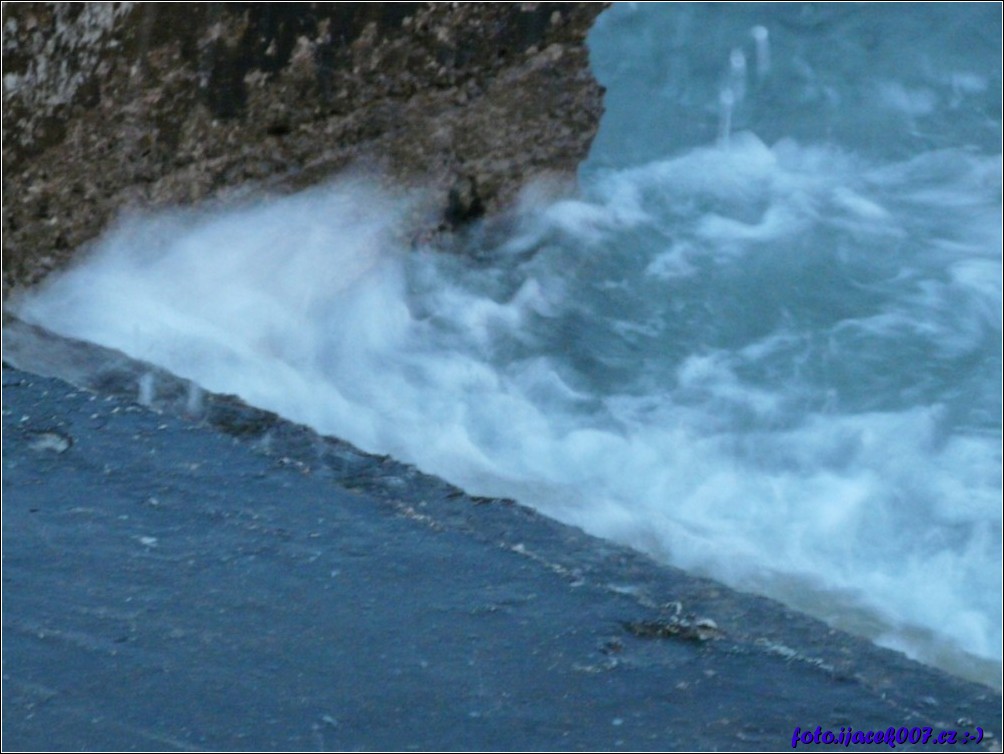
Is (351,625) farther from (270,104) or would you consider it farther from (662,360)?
(662,360)

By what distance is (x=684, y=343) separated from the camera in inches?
169

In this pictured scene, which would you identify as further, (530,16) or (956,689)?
(530,16)

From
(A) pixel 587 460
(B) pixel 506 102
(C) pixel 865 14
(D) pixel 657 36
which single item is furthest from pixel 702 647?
(C) pixel 865 14

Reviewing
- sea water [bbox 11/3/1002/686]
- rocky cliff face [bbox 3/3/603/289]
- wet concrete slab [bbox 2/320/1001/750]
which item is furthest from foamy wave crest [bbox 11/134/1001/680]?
wet concrete slab [bbox 2/320/1001/750]

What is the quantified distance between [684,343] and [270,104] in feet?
5.20

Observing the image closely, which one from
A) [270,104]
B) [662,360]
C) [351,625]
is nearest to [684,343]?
[662,360]

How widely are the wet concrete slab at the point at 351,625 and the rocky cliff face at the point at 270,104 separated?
81 centimetres

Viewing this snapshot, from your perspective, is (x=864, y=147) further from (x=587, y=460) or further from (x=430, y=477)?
(x=430, y=477)

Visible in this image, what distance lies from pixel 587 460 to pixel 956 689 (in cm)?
164

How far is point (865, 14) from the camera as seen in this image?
711 centimetres

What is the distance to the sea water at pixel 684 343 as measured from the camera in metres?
3.21

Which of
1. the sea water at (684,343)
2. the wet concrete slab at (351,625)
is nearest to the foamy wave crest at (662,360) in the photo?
the sea water at (684,343)

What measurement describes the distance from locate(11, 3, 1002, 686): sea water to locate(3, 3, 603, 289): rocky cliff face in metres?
0.12

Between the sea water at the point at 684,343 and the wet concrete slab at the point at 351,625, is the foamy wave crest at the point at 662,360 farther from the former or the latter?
the wet concrete slab at the point at 351,625
